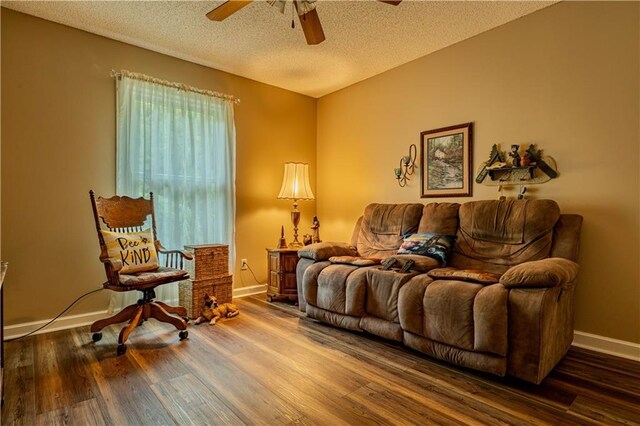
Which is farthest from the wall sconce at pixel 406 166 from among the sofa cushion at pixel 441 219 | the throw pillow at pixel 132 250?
the throw pillow at pixel 132 250

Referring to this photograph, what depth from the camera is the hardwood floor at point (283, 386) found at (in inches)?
66.4

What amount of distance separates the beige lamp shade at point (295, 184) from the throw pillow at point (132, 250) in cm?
159

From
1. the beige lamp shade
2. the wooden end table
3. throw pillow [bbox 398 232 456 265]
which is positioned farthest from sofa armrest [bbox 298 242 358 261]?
the beige lamp shade

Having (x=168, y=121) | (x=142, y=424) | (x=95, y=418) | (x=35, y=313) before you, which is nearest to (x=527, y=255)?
(x=142, y=424)

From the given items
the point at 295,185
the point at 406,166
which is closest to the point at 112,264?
the point at 295,185

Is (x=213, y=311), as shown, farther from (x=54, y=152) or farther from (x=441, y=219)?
(x=441, y=219)

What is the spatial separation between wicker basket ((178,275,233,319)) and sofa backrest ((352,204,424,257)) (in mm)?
1378

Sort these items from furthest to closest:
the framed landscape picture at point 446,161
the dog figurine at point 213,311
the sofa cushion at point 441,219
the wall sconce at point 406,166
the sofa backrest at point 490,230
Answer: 1. the wall sconce at point 406,166
2. the framed landscape picture at point 446,161
3. the dog figurine at point 213,311
4. the sofa cushion at point 441,219
5. the sofa backrest at point 490,230

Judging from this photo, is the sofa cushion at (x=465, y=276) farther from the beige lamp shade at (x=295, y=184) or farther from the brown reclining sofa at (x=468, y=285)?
the beige lamp shade at (x=295, y=184)

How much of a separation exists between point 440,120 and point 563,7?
1.21 metres

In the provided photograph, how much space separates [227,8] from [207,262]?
2.14 meters

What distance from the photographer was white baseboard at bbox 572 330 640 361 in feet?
7.64

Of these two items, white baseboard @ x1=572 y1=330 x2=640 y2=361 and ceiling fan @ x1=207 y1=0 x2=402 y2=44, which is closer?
ceiling fan @ x1=207 y1=0 x2=402 y2=44

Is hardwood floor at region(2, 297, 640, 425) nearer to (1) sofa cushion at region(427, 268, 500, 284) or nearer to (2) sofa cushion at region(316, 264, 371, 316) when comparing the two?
(2) sofa cushion at region(316, 264, 371, 316)
